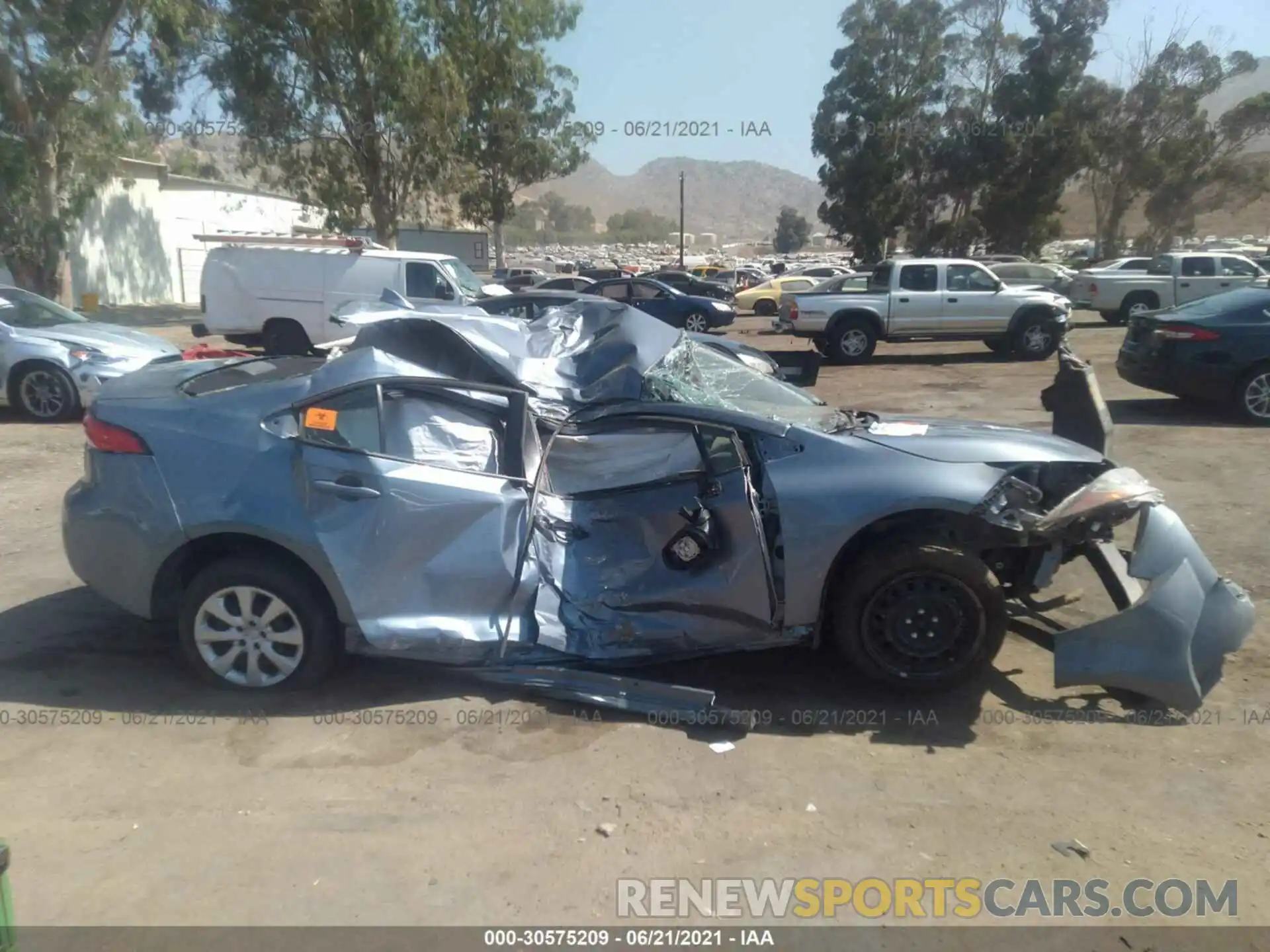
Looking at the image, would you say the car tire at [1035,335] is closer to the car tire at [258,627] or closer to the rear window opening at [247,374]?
the rear window opening at [247,374]

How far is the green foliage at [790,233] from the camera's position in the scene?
10450cm

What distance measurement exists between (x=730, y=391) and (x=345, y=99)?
90.6ft

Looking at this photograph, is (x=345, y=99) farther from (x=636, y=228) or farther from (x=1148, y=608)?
(x=636, y=228)

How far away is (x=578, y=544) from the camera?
5109 millimetres

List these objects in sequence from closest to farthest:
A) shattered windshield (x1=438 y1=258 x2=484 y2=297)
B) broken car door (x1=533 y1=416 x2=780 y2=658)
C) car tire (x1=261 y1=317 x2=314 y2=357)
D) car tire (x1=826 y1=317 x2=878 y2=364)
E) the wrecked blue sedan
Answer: the wrecked blue sedan, broken car door (x1=533 y1=416 x2=780 y2=658), car tire (x1=261 y1=317 x2=314 y2=357), shattered windshield (x1=438 y1=258 x2=484 y2=297), car tire (x1=826 y1=317 x2=878 y2=364)

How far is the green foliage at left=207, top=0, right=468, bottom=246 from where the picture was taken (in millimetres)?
28391

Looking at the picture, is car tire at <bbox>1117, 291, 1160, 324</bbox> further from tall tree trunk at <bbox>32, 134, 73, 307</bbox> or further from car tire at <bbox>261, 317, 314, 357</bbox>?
tall tree trunk at <bbox>32, 134, 73, 307</bbox>

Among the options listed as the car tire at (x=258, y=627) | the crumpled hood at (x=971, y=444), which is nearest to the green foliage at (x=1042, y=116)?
the crumpled hood at (x=971, y=444)

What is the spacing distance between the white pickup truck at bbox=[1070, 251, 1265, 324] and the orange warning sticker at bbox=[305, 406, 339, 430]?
886 inches

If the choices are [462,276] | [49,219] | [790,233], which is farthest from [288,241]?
[790,233]

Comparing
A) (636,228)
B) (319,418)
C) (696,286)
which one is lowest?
(319,418)

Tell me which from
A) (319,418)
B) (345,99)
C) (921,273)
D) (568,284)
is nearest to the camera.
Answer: (319,418)

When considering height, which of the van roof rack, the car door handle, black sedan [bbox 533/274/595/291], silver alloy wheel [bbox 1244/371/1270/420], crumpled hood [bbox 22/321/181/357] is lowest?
silver alloy wheel [bbox 1244/371/1270/420]

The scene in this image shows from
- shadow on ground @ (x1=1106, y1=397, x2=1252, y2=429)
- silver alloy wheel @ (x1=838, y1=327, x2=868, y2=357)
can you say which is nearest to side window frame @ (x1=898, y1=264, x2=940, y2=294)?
silver alloy wheel @ (x1=838, y1=327, x2=868, y2=357)
